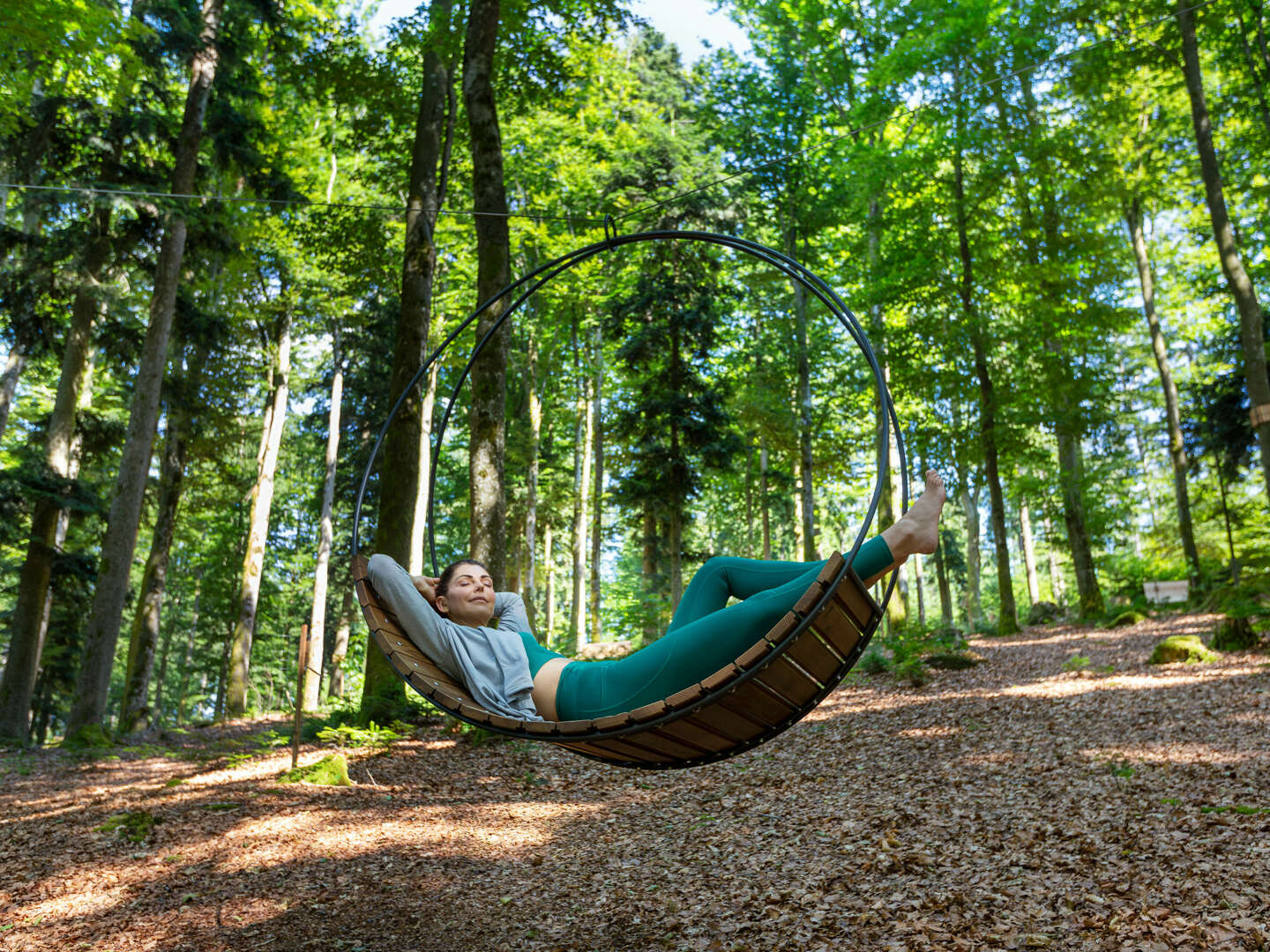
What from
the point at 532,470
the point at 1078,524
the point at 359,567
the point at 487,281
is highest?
the point at 532,470

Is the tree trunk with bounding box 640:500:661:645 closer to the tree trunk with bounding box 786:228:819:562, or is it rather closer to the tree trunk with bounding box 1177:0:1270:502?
the tree trunk with bounding box 786:228:819:562

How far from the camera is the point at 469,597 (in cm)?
320

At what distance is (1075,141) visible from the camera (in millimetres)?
10938

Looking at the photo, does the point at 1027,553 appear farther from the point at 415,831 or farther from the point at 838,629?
the point at 838,629

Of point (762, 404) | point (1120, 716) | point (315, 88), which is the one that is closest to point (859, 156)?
point (762, 404)

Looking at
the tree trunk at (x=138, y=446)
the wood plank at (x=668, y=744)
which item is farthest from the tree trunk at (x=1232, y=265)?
the tree trunk at (x=138, y=446)

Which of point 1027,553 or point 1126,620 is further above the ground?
point 1027,553

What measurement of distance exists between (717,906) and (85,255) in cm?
1046

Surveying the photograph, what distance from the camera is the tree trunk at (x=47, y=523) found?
10.1 meters

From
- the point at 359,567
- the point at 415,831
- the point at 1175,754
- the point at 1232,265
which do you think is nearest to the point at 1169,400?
the point at 1232,265

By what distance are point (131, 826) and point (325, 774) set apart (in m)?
A: 1.26

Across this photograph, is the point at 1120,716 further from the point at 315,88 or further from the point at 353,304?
the point at 353,304

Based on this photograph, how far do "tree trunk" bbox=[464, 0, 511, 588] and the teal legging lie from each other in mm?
3430

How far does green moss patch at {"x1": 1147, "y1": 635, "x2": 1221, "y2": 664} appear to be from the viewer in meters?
7.50
